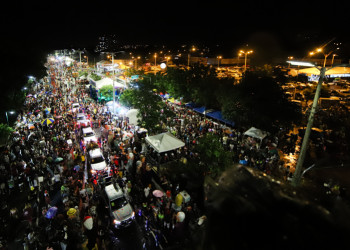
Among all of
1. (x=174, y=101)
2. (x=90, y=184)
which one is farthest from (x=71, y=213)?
(x=174, y=101)

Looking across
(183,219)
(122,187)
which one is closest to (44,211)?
(122,187)

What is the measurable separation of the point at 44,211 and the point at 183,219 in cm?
610

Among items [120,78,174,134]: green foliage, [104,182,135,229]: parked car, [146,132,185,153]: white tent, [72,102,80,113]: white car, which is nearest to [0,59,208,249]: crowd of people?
[104,182,135,229]: parked car

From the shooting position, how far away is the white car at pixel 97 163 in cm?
1261

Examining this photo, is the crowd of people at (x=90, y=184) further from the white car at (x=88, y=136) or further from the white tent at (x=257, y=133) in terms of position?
the white tent at (x=257, y=133)

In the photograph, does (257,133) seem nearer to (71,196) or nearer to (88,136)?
(71,196)

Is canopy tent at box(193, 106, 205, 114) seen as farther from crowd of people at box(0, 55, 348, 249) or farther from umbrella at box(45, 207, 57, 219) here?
umbrella at box(45, 207, 57, 219)

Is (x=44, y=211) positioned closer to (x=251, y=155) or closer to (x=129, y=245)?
(x=129, y=245)

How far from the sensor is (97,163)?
1299 centimetres

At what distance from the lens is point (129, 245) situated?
28.0 feet

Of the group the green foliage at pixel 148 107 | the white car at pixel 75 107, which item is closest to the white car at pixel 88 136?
the green foliage at pixel 148 107

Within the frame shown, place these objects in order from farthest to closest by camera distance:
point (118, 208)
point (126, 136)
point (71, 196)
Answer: point (126, 136), point (71, 196), point (118, 208)

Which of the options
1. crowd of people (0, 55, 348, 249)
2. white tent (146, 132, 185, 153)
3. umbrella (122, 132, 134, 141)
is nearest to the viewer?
crowd of people (0, 55, 348, 249)

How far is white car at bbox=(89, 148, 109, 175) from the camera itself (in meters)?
12.6
